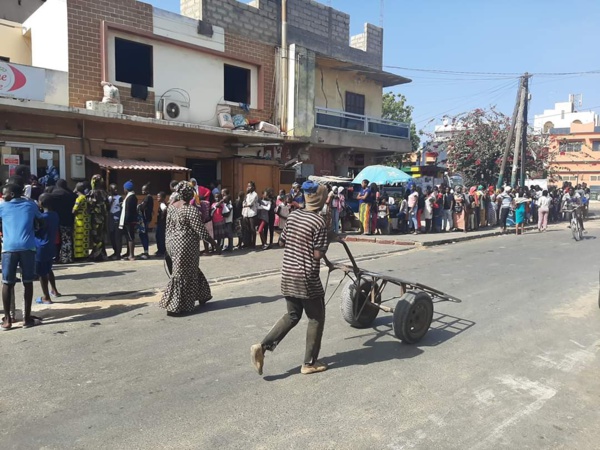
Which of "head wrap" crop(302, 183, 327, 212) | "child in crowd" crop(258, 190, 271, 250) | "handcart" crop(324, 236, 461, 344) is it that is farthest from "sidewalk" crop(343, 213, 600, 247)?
"head wrap" crop(302, 183, 327, 212)

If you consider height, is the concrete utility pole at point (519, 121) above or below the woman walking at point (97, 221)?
above

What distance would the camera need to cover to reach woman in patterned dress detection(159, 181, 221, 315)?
6.24m

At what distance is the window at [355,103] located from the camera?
21.5m

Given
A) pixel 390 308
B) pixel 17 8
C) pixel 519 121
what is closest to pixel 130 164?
pixel 17 8

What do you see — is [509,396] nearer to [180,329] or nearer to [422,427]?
[422,427]

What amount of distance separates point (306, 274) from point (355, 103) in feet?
61.9

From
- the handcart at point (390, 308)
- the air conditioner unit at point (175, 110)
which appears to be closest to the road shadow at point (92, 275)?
A: the handcart at point (390, 308)

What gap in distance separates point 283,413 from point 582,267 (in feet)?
29.4

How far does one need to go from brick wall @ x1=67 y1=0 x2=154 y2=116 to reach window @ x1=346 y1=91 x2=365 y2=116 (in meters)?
10.5

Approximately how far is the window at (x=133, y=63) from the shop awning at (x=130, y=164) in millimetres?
2394

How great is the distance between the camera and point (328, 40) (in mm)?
19781

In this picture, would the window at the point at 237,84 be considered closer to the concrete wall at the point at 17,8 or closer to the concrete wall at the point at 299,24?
the concrete wall at the point at 299,24

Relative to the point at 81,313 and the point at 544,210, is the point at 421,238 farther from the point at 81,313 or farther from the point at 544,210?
the point at 81,313

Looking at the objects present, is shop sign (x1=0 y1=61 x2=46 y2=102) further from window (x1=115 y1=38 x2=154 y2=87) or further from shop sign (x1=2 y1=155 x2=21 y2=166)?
window (x1=115 y1=38 x2=154 y2=87)
